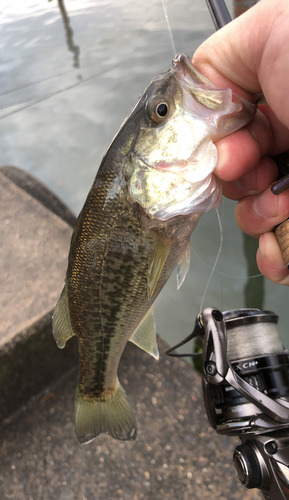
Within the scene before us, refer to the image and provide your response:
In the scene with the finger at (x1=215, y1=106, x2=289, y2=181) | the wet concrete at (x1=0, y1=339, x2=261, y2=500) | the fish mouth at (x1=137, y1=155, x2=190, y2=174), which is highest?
the fish mouth at (x1=137, y1=155, x2=190, y2=174)

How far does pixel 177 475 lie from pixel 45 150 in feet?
14.0

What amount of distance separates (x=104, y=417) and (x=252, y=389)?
834 millimetres

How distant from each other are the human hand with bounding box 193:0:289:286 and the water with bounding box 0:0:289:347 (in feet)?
6.87

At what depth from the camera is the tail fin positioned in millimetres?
1643

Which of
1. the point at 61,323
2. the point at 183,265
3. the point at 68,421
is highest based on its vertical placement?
the point at 183,265

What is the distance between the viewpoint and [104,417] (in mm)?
1669

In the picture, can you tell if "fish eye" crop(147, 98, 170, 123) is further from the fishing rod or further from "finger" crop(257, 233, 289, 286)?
"finger" crop(257, 233, 289, 286)

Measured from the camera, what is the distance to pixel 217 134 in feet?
3.71

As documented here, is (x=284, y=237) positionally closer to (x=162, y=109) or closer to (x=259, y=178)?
(x=259, y=178)

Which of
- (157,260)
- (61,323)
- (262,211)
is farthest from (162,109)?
(61,323)

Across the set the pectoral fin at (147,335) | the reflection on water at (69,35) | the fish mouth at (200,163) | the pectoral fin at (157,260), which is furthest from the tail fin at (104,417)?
the reflection on water at (69,35)

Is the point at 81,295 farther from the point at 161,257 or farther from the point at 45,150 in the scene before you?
the point at 45,150

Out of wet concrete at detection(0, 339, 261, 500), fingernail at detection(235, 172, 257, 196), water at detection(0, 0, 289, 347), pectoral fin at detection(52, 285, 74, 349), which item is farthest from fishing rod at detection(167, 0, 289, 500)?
water at detection(0, 0, 289, 347)

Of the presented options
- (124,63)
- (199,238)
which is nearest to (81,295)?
(199,238)
